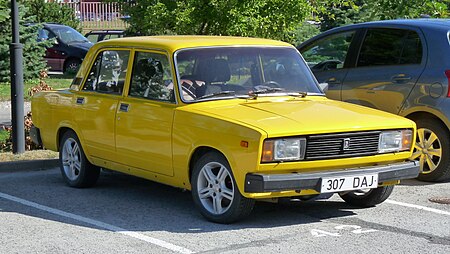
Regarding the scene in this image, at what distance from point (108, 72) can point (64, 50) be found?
53.7ft

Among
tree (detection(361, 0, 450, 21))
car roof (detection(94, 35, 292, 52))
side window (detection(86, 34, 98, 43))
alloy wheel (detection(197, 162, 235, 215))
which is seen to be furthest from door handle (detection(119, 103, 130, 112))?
side window (detection(86, 34, 98, 43))

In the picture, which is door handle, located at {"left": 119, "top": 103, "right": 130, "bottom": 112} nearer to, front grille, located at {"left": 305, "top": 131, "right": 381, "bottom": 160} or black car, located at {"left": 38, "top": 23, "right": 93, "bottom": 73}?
front grille, located at {"left": 305, "top": 131, "right": 381, "bottom": 160}

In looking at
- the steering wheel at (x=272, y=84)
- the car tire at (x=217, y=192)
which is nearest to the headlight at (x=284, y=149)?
the car tire at (x=217, y=192)

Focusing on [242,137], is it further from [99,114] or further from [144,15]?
[144,15]

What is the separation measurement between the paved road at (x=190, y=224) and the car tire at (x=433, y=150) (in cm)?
16

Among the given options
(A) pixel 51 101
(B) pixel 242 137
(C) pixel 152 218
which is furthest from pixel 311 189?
(A) pixel 51 101

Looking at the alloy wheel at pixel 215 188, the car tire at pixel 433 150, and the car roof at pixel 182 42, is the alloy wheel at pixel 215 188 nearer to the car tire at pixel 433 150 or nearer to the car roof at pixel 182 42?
the car roof at pixel 182 42

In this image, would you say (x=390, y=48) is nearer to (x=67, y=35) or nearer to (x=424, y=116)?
(x=424, y=116)

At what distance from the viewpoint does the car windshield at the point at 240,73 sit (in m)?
8.34

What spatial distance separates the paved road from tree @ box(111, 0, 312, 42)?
470 centimetres

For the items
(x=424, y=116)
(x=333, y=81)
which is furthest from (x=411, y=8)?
(x=424, y=116)

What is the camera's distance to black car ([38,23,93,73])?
2505 centimetres

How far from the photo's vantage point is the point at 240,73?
8625mm

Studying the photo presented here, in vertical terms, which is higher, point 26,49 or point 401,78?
point 401,78
